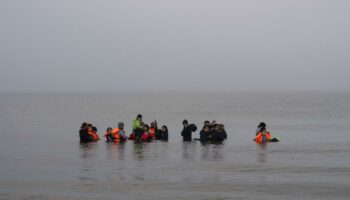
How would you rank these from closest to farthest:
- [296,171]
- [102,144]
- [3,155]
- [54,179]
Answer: [54,179] < [296,171] < [3,155] < [102,144]

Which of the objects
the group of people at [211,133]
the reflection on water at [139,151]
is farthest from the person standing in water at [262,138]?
the reflection on water at [139,151]

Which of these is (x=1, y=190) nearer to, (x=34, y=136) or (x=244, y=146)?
(x=244, y=146)

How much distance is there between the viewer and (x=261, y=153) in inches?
1003

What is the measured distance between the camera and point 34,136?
37.8 meters

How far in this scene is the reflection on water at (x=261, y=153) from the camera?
23047 mm

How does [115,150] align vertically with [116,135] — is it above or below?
below

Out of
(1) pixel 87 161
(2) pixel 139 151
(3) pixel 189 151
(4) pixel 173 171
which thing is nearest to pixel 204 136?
(3) pixel 189 151

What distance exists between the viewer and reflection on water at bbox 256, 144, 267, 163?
75.6 ft

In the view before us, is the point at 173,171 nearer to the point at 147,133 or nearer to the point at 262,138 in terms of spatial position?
the point at 147,133

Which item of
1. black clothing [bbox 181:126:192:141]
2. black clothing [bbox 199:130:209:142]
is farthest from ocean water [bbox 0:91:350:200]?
black clothing [bbox 181:126:192:141]

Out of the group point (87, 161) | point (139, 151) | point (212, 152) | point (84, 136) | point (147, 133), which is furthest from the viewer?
point (147, 133)

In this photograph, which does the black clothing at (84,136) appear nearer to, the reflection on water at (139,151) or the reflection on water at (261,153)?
the reflection on water at (139,151)

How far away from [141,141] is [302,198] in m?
15.9

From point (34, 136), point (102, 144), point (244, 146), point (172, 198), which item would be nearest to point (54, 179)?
point (172, 198)
